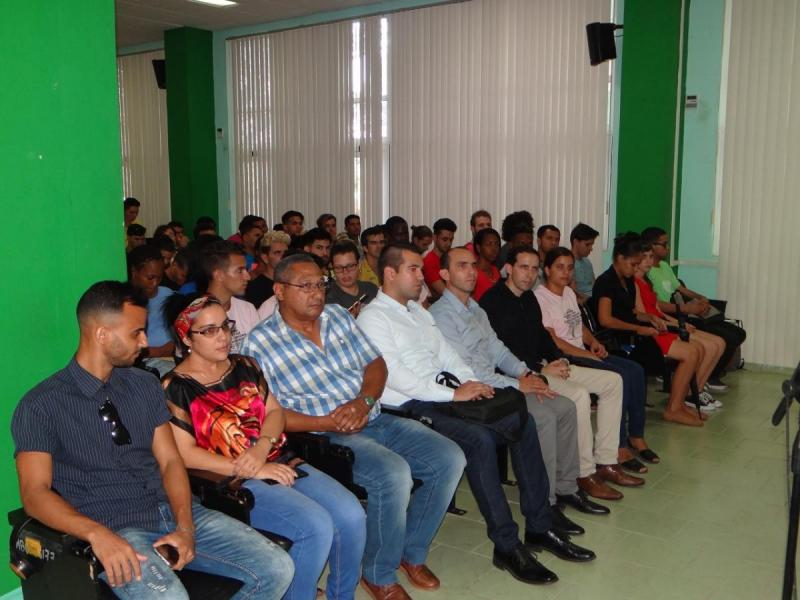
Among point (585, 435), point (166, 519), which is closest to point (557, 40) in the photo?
point (585, 435)

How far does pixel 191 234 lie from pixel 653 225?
6.25m

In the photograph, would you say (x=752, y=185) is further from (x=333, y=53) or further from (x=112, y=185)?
(x=112, y=185)

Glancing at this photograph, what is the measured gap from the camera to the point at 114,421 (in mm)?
2244

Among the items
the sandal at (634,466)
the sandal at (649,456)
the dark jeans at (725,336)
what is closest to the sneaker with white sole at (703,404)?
the dark jeans at (725,336)

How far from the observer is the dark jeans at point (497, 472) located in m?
3.21

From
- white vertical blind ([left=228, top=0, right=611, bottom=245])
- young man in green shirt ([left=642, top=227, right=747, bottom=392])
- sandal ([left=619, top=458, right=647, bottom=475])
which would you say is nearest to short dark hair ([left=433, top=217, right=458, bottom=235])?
white vertical blind ([left=228, top=0, right=611, bottom=245])

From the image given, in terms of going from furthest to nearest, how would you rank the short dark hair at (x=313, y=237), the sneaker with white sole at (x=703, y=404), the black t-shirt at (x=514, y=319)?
1. the sneaker with white sole at (x=703, y=404)
2. the short dark hair at (x=313, y=237)
3. the black t-shirt at (x=514, y=319)

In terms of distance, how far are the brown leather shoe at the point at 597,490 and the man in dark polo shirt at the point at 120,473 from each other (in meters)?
2.21

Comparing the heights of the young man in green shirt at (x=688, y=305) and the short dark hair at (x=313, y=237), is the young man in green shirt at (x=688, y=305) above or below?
below

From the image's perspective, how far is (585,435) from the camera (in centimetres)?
404

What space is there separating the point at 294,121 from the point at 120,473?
8.02 meters

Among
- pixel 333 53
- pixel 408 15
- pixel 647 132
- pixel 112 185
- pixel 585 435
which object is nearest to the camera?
pixel 112 185

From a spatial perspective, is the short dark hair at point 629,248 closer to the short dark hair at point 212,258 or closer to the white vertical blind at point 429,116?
the white vertical blind at point 429,116

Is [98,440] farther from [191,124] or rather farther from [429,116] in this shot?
[191,124]
